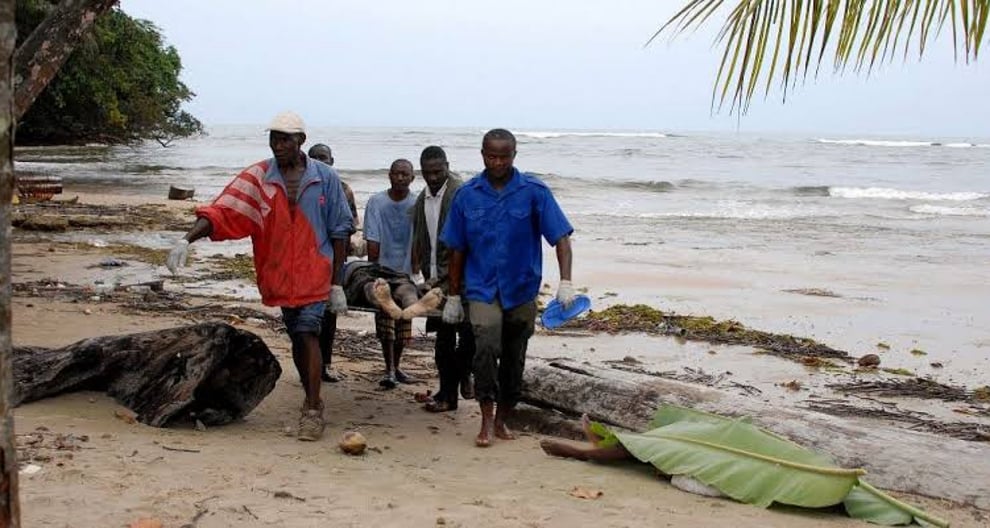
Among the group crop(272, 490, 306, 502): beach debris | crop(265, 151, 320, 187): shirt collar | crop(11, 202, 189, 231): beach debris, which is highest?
crop(265, 151, 320, 187): shirt collar

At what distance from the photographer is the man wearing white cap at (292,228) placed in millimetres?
5250

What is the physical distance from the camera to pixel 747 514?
4.14m

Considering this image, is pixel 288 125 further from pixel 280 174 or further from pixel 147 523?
pixel 147 523

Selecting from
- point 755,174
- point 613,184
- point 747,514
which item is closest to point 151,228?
point 747,514

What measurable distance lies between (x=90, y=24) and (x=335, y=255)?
1708 millimetres

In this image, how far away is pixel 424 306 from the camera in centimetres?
567

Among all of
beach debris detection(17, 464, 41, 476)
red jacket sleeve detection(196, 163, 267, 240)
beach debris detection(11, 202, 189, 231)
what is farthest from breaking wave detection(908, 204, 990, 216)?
beach debris detection(17, 464, 41, 476)

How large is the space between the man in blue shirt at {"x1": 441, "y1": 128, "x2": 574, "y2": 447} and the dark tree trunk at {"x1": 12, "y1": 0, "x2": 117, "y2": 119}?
6.85 feet

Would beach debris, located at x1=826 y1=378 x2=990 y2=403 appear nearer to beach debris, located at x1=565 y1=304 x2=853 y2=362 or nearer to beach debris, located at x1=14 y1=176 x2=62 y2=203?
beach debris, located at x1=565 y1=304 x2=853 y2=362

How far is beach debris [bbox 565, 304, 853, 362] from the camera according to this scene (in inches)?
348

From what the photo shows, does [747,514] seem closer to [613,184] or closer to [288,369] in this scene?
[288,369]

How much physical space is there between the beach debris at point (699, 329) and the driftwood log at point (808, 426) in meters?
3.39

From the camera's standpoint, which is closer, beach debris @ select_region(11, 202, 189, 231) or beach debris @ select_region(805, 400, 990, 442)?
beach debris @ select_region(805, 400, 990, 442)

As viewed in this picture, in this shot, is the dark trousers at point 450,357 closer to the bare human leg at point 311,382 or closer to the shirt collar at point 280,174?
the bare human leg at point 311,382
